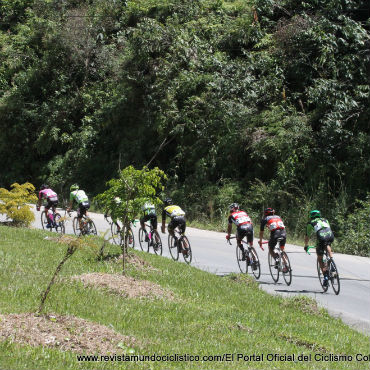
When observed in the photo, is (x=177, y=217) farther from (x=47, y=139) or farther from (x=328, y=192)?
(x=47, y=139)

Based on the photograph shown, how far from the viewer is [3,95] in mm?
39531

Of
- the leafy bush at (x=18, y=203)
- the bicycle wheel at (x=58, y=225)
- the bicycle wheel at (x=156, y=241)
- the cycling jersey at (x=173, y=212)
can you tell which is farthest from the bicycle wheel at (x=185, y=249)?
the leafy bush at (x=18, y=203)

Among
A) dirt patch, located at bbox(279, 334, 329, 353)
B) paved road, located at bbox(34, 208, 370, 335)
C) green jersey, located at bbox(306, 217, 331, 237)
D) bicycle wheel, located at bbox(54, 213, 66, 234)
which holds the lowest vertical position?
paved road, located at bbox(34, 208, 370, 335)

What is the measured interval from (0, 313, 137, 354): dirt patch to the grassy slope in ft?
0.69

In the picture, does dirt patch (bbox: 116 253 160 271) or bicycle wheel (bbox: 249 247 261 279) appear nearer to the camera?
dirt patch (bbox: 116 253 160 271)

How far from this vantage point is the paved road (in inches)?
476

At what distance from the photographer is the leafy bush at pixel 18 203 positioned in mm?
19688

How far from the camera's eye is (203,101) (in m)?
28.5

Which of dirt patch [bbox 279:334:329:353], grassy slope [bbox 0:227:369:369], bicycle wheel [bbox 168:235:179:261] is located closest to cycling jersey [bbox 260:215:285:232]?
grassy slope [bbox 0:227:369:369]

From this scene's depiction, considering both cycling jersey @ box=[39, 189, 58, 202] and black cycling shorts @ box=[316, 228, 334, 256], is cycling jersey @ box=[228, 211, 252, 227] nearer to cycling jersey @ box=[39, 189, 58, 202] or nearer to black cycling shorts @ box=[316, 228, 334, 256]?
black cycling shorts @ box=[316, 228, 334, 256]

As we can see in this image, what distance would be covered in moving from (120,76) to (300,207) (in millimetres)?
14663

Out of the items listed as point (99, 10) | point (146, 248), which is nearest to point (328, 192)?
point (146, 248)

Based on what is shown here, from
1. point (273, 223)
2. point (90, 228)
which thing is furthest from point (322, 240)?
point (90, 228)

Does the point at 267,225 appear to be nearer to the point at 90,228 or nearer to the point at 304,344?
the point at 304,344
